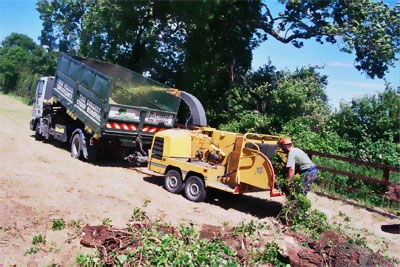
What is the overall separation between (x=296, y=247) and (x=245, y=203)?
13.0ft

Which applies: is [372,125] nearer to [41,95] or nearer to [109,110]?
[109,110]

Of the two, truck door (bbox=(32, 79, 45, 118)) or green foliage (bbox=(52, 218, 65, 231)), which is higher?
truck door (bbox=(32, 79, 45, 118))

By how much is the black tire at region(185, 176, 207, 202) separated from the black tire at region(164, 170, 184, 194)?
25 centimetres

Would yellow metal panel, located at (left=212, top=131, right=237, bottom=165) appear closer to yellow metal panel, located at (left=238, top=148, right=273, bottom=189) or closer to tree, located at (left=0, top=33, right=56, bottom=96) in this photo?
yellow metal panel, located at (left=238, top=148, right=273, bottom=189)

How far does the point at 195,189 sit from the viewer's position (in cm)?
825

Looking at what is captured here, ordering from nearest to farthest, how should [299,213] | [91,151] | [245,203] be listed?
[299,213], [245,203], [91,151]

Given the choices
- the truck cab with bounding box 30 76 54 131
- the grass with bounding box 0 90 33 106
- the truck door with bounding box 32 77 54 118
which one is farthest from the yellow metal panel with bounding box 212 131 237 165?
the grass with bounding box 0 90 33 106

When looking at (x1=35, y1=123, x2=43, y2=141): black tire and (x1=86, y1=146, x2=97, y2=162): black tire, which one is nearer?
(x1=86, y1=146, x2=97, y2=162): black tire

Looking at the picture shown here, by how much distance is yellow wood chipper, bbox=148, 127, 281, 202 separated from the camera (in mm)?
7359

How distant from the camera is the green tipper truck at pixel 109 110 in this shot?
1047cm

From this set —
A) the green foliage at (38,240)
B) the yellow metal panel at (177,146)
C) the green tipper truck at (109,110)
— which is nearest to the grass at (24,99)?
the green tipper truck at (109,110)

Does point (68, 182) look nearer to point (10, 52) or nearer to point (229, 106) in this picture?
point (229, 106)

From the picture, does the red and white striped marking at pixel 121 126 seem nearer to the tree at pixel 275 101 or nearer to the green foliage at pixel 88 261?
the green foliage at pixel 88 261

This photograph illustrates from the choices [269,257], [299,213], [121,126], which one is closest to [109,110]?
[121,126]
